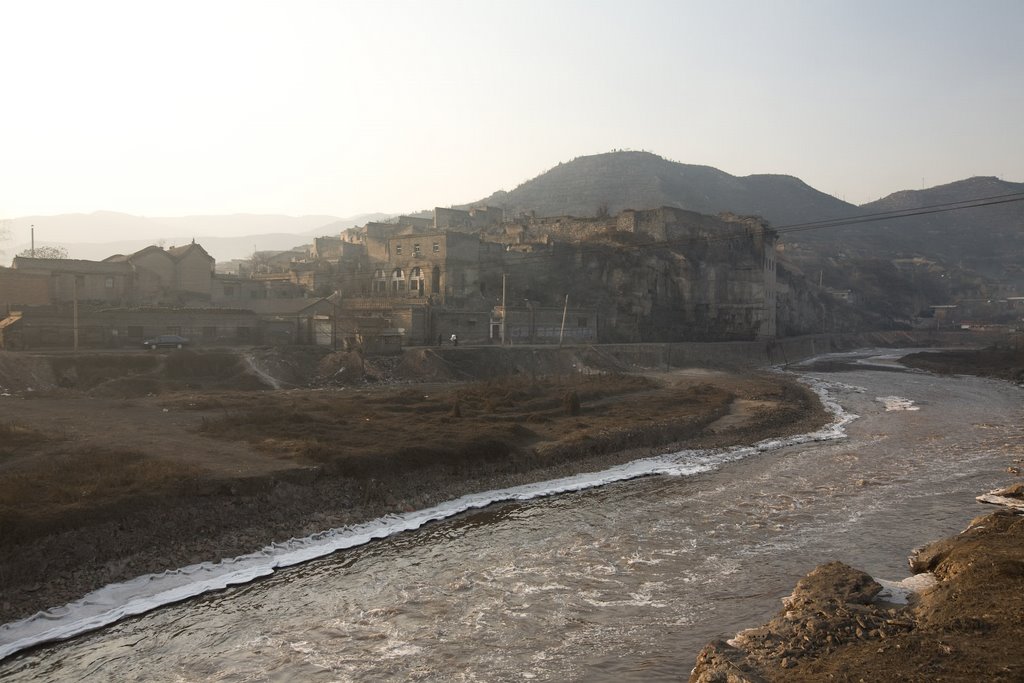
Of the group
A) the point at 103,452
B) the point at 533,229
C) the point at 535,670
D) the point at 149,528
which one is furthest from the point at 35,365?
the point at 533,229

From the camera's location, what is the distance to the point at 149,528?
15.5 meters

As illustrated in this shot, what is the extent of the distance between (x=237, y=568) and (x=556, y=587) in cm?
714

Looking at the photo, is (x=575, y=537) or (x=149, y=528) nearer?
(x=149, y=528)

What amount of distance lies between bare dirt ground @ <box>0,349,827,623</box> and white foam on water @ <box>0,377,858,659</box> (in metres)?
0.34

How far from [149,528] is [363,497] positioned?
18.6ft

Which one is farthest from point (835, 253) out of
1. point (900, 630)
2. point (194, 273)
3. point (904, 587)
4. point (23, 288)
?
point (900, 630)

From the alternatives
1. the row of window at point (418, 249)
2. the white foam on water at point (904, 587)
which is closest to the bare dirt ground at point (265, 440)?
the white foam on water at point (904, 587)

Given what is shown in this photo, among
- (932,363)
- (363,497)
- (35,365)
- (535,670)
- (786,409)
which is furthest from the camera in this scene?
(932,363)

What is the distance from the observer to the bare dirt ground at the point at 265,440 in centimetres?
1495

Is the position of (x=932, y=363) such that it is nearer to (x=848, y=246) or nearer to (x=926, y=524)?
(x=926, y=524)

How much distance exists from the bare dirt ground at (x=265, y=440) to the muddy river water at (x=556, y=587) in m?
2.12

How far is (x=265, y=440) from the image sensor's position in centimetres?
2328

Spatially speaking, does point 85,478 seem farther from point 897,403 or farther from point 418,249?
point 418,249

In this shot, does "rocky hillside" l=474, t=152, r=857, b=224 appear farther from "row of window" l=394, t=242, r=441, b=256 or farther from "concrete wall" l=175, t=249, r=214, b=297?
"concrete wall" l=175, t=249, r=214, b=297
